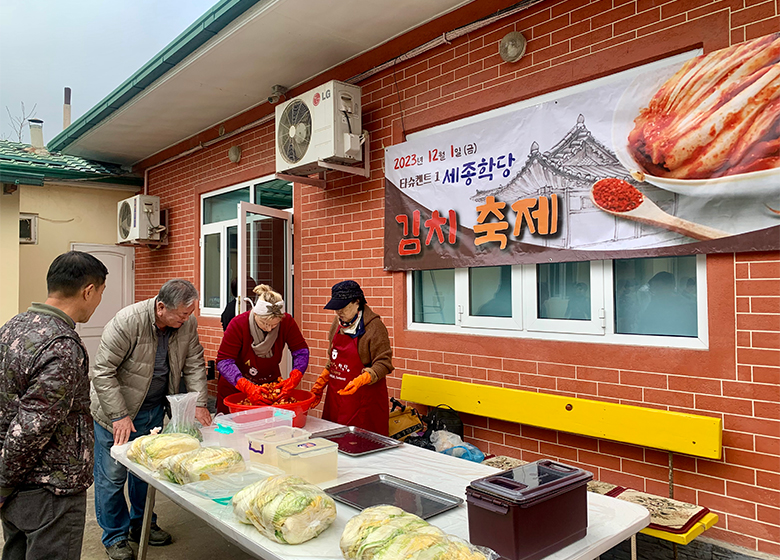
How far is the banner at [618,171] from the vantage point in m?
2.71

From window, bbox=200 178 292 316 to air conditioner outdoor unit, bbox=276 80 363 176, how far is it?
1.33 metres

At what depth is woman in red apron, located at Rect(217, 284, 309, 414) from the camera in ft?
11.7

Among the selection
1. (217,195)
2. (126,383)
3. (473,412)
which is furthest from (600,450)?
(217,195)

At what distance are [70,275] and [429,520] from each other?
1719 mm

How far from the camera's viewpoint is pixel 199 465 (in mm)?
2266

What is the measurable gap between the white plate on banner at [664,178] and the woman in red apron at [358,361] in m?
1.83

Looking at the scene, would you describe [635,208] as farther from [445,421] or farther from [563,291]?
[445,421]

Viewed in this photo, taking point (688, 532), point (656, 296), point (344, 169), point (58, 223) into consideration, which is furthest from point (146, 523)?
point (58, 223)

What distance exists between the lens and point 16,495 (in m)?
2.07

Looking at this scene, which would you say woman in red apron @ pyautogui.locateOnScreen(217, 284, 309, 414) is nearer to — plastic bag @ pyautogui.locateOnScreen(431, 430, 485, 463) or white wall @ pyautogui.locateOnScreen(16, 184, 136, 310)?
plastic bag @ pyautogui.locateOnScreen(431, 430, 485, 463)

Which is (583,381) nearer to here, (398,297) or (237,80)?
(398,297)

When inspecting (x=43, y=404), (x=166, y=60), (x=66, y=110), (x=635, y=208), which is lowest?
(x=43, y=404)

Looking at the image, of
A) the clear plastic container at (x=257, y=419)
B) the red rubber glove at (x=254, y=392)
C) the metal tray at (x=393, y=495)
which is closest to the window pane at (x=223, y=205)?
the red rubber glove at (x=254, y=392)

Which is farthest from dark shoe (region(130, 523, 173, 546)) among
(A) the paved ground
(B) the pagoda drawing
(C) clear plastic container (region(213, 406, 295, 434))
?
(B) the pagoda drawing
